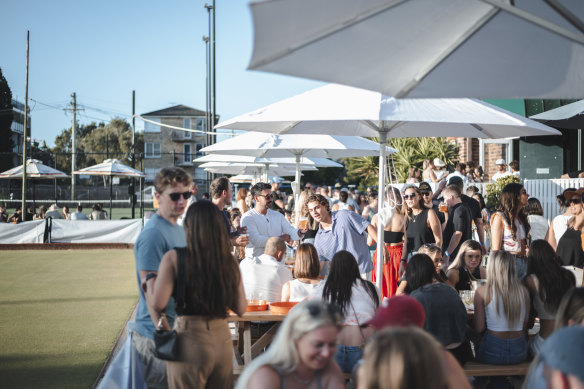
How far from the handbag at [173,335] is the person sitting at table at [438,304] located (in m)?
1.98

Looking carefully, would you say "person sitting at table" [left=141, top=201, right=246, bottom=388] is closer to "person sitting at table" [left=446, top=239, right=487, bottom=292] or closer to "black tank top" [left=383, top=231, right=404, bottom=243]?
"person sitting at table" [left=446, top=239, right=487, bottom=292]

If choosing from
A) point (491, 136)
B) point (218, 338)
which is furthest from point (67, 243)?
point (218, 338)

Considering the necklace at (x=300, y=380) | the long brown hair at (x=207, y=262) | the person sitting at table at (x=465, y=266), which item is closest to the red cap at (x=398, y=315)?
the necklace at (x=300, y=380)

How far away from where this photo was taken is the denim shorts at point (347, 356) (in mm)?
4641

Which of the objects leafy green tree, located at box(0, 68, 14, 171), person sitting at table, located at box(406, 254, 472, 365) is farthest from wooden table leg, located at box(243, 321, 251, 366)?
leafy green tree, located at box(0, 68, 14, 171)

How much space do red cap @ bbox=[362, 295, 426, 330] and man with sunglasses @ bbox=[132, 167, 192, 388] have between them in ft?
4.61

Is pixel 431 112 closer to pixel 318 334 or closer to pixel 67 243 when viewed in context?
pixel 318 334

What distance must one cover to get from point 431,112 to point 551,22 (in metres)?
2.06

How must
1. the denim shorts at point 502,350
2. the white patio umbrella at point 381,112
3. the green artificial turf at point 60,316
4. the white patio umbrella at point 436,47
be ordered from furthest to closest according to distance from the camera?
the green artificial turf at point 60,316, the white patio umbrella at point 381,112, the denim shorts at point 502,350, the white patio umbrella at point 436,47

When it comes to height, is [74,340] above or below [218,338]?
below

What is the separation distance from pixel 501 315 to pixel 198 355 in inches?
105

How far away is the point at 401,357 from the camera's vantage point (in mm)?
2186

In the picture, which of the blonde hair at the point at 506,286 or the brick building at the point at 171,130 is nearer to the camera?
the blonde hair at the point at 506,286

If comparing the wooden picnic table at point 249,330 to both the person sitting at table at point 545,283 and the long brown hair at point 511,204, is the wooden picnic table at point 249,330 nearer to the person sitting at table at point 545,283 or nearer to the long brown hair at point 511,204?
the person sitting at table at point 545,283
